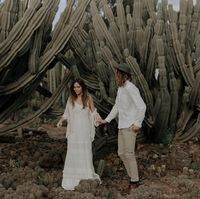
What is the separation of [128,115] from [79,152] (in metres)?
0.81

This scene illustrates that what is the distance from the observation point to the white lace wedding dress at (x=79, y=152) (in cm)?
639

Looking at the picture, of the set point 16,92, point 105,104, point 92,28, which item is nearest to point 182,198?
point 105,104

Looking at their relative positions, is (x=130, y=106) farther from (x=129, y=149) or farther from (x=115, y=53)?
(x=115, y=53)

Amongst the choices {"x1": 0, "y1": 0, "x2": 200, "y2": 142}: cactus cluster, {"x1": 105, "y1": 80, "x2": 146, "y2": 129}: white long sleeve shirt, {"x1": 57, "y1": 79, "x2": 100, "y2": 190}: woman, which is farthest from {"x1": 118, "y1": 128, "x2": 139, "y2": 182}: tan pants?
{"x1": 0, "y1": 0, "x2": 200, "y2": 142}: cactus cluster

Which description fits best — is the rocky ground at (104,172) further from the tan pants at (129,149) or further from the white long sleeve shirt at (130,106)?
the white long sleeve shirt at (130,106)

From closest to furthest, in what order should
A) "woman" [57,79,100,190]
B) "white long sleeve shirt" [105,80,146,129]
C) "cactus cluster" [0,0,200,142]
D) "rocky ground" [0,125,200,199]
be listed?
1. "rocky ground" [0,125,200,199]
2. "white long sleeve shirt" [105,80,146,129]
3. "woman" [57,79,100,190]
4. "cactus cluster" [0,0,200,142]

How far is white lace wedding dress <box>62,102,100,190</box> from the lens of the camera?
251 inches

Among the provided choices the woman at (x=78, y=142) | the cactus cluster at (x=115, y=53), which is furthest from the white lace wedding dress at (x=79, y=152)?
the cactus cluster at (x=115, y=53)

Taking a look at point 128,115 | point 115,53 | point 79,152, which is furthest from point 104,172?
point 115,53

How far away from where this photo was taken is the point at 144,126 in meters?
8.46

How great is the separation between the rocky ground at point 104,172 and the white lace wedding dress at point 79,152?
23 cm

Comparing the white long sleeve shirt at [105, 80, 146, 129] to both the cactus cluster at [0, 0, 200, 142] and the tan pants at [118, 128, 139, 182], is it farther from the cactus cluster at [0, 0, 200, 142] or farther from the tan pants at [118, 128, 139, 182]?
the cactus cluster at [0, 0, 200, 142]

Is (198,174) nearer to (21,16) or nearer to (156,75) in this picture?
(156,75)

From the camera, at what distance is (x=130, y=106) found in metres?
6.35
